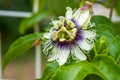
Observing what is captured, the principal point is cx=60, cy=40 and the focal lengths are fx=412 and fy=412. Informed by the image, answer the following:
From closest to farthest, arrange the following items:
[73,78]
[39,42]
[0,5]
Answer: [73,78] → [39,42] → [0,5]

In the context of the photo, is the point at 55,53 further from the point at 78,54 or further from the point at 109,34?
the point at 109,34

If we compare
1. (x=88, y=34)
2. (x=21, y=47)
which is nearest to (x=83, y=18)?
(x=88, y=34)

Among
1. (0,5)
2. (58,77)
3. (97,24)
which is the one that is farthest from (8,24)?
(58,77)

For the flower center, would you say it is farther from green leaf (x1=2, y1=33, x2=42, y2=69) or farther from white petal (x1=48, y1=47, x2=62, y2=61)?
green leaf (x1=2, y1=33, x2=42, y2=69)

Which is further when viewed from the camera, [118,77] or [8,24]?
[8,24]

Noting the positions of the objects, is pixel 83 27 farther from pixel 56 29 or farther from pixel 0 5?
pixel 0 5

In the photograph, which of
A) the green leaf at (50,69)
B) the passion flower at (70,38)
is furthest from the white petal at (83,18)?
the green leaf at (50,69)
